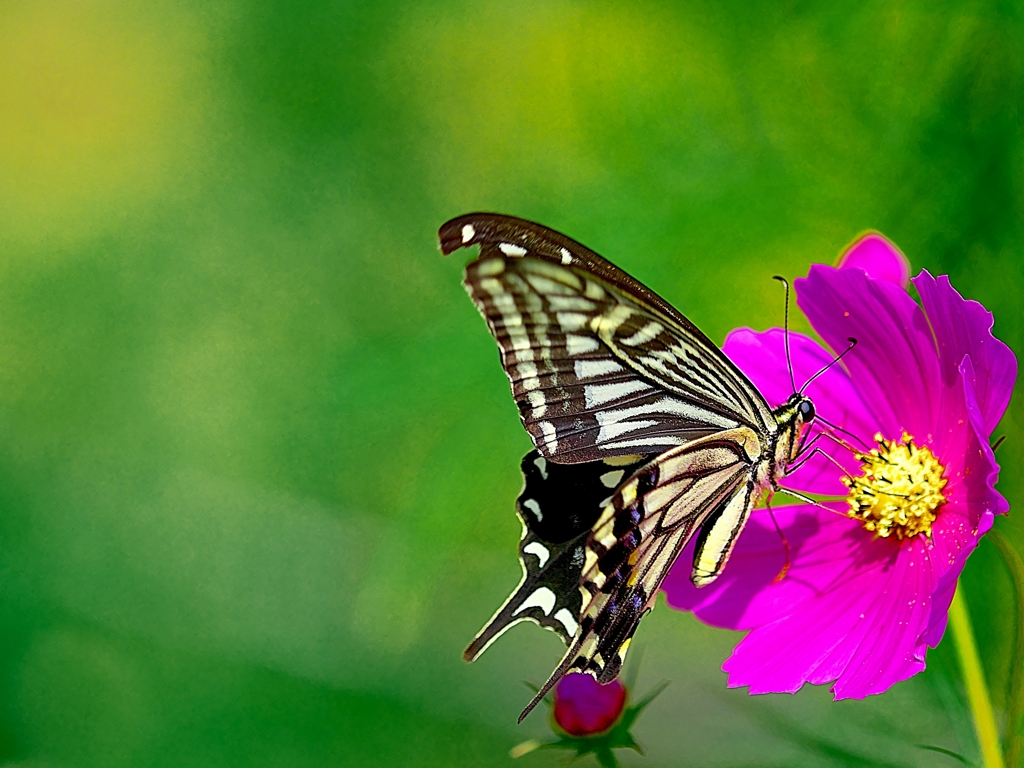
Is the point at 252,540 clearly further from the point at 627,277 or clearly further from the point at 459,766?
the point at 627,277

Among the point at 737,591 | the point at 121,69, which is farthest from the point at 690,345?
the point at 121,69

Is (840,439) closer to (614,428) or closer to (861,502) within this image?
(861,502)

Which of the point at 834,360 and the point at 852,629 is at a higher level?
the point at 834,360

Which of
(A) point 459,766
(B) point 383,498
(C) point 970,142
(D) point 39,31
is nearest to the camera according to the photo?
(C) point 970,142

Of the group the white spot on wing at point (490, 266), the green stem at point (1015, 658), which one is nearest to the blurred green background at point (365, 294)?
the green stem at point (1015, 658)

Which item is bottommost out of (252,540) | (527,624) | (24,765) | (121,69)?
(24,765)

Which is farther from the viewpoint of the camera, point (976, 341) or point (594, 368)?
point (594, 368)

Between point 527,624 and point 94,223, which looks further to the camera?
point 94,223

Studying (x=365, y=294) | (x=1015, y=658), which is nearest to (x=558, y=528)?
(x=1015, y=658)
